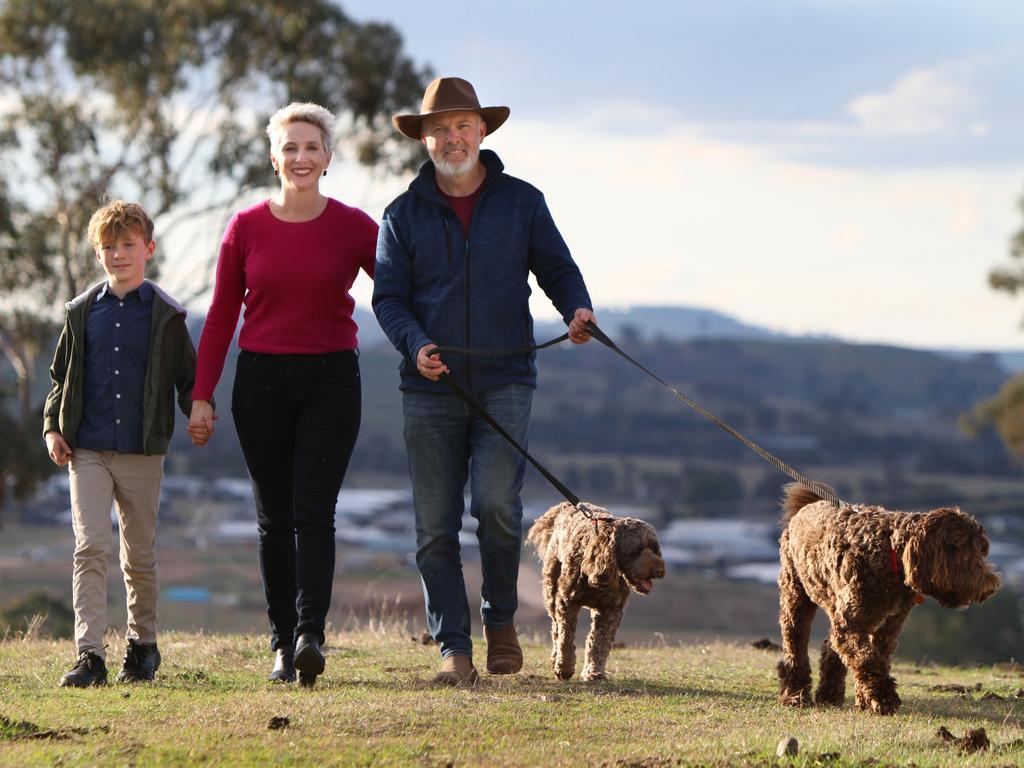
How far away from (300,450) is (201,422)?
55 centimetres

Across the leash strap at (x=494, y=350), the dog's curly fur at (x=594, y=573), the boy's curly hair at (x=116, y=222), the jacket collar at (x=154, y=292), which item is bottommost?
the dog's curly fur at (x=594, y=573)

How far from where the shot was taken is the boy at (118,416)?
23.8ft

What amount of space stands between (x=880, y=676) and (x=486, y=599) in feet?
6.81

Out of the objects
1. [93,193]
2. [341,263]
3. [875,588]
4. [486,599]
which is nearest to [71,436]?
[341,263]

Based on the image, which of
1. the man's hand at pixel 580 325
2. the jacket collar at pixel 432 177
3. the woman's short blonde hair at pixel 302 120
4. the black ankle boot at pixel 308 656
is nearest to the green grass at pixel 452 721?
the black ankle boot at pixel 308 656

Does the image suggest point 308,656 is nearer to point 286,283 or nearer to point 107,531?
point 107,531

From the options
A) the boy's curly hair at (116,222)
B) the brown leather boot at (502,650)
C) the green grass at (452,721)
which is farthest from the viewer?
the brown leather boot at (502,650)

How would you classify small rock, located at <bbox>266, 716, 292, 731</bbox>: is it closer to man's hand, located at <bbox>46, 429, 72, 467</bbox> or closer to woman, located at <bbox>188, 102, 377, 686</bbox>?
woman, located at <bbox>188, 102, 377, 686</bbox>

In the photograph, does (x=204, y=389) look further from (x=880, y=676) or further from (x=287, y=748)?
(x=880, y=676)

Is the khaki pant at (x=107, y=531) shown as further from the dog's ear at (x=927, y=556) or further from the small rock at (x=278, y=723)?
the dog's ear at (x=927, y=556)

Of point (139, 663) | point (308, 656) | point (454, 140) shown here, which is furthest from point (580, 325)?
point (139, 663)

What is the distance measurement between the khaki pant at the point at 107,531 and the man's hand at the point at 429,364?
1592mm

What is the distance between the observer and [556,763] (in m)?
5.27

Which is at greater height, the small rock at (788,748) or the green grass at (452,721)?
the small rock at (788,748)
